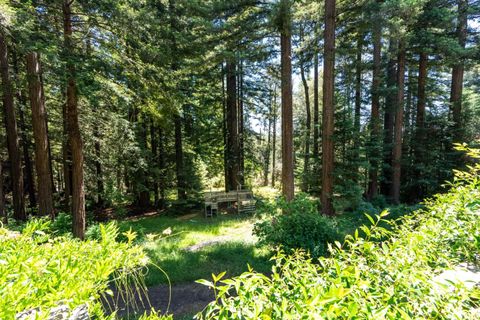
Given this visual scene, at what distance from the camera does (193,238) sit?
279 inches

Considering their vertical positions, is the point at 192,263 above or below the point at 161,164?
below

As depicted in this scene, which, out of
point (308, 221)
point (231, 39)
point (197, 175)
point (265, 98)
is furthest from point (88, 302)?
point (265, 98)

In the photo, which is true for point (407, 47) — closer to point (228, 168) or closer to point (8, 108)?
point (228, 168)

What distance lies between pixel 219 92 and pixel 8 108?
8.90 m

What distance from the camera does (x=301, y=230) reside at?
4840 mm

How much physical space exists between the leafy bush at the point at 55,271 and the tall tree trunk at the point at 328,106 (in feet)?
23.9

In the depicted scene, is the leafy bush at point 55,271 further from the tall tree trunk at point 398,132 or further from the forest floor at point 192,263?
the tall tree trunk at point 398,132

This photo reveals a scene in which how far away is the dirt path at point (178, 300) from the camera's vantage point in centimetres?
375

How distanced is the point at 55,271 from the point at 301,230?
446 cm

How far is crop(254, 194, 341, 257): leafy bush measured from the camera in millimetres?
4719

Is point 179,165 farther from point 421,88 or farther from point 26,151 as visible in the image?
point 421,88

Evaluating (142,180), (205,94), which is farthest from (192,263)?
(205,94)

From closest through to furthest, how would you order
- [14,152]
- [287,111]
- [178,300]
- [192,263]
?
[178,300] → [192,263] → [287,111] → [14,152]

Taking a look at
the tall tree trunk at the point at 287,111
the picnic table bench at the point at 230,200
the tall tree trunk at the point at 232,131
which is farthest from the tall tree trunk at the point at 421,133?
the tall tree trunk at the point at 232,131
